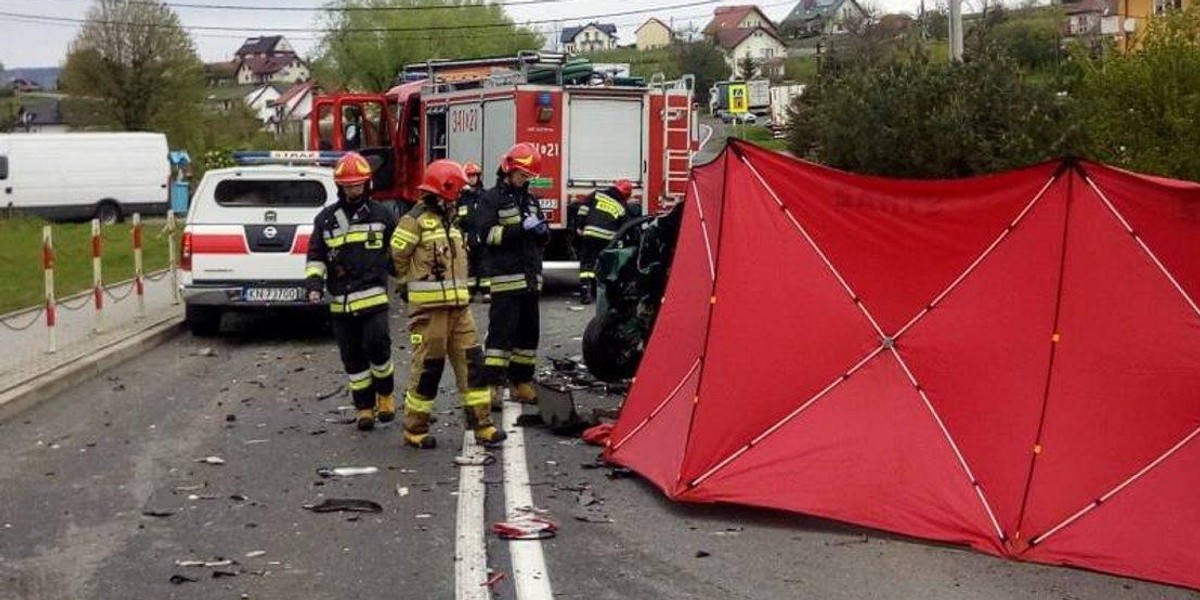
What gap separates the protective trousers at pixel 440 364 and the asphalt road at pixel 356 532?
0.27m

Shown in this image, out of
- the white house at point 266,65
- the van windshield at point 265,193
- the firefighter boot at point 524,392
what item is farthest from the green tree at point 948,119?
the white house at point 266,65

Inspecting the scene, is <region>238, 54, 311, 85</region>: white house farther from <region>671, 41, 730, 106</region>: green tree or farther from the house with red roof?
<region>671, 41, 730, 106</region>: green tree

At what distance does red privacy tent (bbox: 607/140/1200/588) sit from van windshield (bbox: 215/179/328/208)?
287 inches

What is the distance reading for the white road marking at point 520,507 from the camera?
243 inches

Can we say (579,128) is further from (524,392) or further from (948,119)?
(524,392)

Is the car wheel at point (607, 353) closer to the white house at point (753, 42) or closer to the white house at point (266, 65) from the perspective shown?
the white house at point (753, 42)

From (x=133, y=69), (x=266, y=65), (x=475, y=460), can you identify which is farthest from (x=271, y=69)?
(x=475, y=460)

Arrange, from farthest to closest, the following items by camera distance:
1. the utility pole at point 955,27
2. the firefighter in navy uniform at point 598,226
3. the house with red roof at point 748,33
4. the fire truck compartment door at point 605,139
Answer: the house with red roof at point 748,33 → the utility pole at point 955,27 → the fire truck compartment door at point 605,139 → the firefighter in navy uniform at point 598,226

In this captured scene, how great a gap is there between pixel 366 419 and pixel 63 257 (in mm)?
18043

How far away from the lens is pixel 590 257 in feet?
41.9

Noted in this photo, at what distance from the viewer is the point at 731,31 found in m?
113

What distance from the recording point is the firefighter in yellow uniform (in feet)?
30.7

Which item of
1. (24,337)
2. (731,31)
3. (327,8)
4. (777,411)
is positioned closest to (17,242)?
(24,337)

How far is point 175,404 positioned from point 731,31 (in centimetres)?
10442
